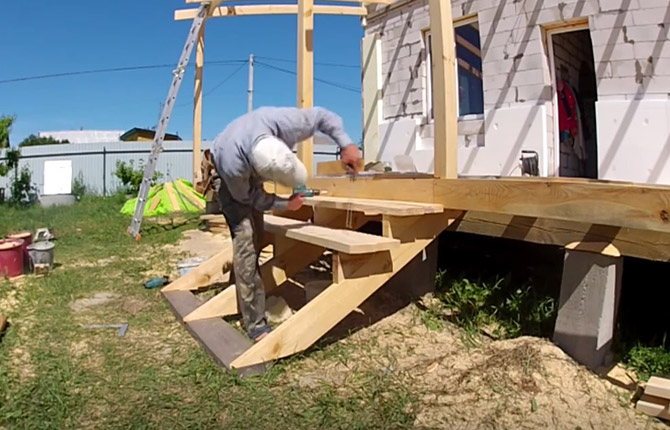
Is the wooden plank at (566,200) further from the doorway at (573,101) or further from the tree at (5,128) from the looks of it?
the tree at (5,128)

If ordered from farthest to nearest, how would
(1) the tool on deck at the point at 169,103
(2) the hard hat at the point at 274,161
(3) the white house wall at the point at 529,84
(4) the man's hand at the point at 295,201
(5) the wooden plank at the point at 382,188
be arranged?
(1) the tool on deck at the point at 169,103 < (3) the white house wall at the point at 529,84 < (5) the wooden plank at the point at 382,188 < (4) the man's hand at the point at 295,201 < (2) the hard hat at the point at 274,161

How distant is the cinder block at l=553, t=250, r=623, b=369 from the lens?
8.29 feet

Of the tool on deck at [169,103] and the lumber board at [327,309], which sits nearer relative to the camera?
the lumber board at [327,309]

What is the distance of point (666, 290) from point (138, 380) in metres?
3.40

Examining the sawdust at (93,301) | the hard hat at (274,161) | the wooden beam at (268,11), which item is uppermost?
the wooden beam at (268,11)

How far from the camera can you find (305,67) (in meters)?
4.42

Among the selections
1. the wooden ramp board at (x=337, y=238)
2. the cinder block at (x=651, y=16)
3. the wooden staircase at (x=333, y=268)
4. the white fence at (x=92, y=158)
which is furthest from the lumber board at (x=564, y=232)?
the white fence at (x=92, y=158)

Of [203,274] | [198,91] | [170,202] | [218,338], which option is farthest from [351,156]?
[170,202]

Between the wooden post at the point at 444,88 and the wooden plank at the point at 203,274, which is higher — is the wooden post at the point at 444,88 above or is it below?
above

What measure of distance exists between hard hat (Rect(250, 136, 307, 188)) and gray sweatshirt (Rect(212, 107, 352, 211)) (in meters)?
0.06

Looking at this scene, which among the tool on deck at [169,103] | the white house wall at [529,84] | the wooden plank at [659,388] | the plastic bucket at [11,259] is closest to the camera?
the wooden plank at [659,388]

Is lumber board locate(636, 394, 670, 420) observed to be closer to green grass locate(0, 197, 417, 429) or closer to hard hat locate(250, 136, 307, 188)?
green grass locate(0, 197, 417, 429)

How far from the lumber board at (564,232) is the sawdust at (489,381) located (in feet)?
1.97

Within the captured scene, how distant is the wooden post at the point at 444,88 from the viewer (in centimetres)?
314
